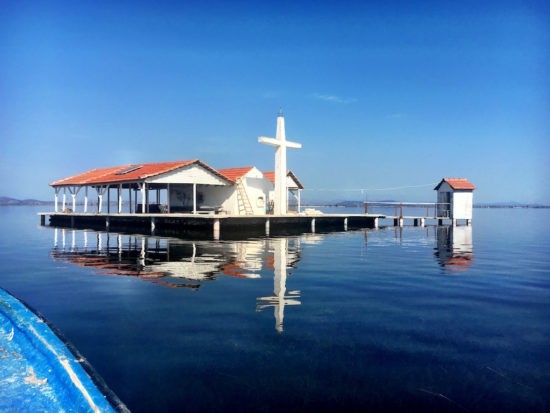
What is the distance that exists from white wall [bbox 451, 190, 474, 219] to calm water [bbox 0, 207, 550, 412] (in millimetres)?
31941

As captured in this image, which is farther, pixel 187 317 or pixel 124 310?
pixel 124 310

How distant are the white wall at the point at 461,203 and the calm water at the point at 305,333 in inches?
1258

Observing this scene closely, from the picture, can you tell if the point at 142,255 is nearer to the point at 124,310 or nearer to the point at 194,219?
the point at 124,310

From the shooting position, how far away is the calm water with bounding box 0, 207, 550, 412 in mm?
4922

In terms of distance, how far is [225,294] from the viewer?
10.3 metres

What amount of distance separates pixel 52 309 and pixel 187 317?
303 centimetres

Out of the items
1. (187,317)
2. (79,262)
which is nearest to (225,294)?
(187,317)

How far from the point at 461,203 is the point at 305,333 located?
43.3 metres

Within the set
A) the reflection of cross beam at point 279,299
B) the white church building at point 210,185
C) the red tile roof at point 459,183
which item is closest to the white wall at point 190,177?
the white church building at point 210,185

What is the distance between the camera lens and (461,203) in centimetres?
4584

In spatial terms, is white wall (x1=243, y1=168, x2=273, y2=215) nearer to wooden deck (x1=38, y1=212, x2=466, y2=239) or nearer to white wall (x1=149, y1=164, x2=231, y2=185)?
white wall (x1=149, y1=164, x2=231, y2=185)

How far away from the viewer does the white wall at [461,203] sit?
45519 millimetres

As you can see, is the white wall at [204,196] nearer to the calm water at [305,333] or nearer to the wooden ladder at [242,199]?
the wooden ladder at [242,199]

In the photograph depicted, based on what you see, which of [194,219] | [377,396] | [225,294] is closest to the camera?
[377,396]
